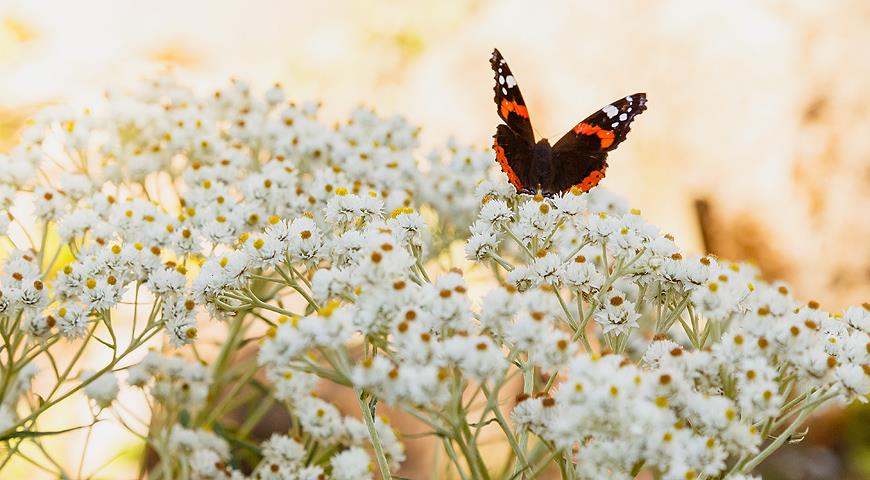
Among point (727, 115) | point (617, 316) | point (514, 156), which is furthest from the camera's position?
point (727, 115)

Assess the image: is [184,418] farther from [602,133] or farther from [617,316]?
[602,133]

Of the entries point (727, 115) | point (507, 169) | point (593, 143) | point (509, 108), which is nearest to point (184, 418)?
point (507, 169)

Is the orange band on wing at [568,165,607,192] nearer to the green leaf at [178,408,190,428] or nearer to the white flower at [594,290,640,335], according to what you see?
the white flower at [594,290,640,335]

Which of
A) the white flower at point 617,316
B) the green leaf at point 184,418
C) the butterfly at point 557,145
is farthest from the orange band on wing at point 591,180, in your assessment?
the green leaf at point 184,418

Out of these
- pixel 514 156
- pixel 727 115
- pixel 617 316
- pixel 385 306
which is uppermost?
pixel 727 115

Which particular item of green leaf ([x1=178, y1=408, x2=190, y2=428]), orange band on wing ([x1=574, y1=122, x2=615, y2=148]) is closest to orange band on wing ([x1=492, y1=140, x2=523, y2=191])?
orange band on wing ([x1=574, y1=122, x2=615, y2=148])

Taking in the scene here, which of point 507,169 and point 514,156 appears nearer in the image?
point 507,169

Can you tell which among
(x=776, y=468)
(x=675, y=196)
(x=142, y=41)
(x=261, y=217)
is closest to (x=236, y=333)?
(x=261, y=217)
